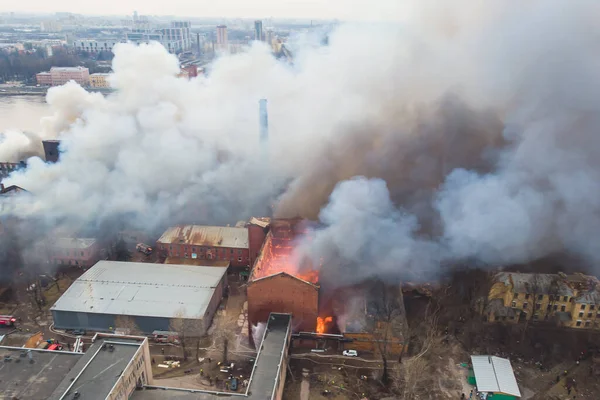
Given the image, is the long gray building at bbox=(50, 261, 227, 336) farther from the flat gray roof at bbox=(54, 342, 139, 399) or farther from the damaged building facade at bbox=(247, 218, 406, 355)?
the flat gray roof at bbox=(54, 342, 139, 399)

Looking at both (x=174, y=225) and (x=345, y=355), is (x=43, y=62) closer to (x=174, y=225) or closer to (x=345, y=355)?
(x=174, y=225)

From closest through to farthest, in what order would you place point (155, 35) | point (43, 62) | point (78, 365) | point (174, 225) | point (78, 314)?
1. point (78, 365)
2. point (78, 314)
3. point (174, 225)
4. point (43, 62)
5. point (155, 35)

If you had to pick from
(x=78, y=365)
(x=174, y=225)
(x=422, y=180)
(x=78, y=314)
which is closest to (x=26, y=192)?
A: (x=174, y=225)

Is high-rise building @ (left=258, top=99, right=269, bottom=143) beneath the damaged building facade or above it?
above

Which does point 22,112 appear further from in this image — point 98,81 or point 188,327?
point 188,327

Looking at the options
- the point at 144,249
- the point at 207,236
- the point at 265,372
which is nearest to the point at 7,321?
the point at 144,249

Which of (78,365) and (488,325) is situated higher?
(78,365)

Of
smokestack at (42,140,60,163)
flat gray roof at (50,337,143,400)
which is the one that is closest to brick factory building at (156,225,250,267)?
flat gray roof at (50,337,143,400)
